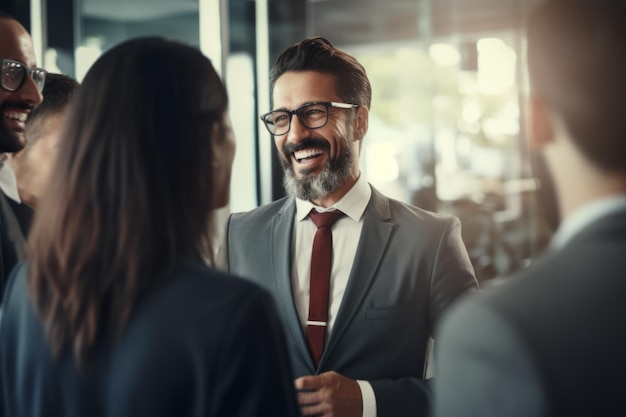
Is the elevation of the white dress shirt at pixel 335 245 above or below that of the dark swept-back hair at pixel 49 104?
below

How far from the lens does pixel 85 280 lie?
0.98 meters

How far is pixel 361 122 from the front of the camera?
7.00 ft

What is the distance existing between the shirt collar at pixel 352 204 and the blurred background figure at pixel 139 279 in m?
0.94

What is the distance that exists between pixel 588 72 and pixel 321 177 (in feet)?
3.68

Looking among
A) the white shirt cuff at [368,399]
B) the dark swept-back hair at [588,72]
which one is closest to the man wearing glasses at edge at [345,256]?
the white shirt cuff at [368,399]

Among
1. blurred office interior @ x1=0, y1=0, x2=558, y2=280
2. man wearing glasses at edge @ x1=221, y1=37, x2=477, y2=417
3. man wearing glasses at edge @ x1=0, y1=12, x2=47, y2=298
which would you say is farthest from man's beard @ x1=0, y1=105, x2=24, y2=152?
blurred office interior @ x1=0, y1=0, x2=558, y2=280

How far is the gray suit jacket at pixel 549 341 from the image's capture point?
758 mm

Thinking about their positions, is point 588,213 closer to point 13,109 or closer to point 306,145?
point 306,145

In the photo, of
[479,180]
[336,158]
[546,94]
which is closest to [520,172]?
[479,180]

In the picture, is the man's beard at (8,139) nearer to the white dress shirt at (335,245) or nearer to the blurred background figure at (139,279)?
the white dress shirt at (335,245)

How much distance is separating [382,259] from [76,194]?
41.9 inches

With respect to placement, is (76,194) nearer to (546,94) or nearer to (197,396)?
(197,396)

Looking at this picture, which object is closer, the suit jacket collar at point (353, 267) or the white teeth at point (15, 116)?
the suit jacket collar at point (353, 267)

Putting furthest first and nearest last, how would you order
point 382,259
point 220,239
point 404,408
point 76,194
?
point 220,239 < point 382,259 < point 404,408 < point 76,194
